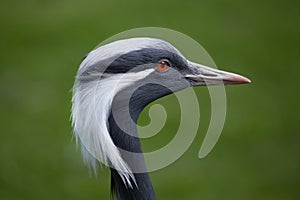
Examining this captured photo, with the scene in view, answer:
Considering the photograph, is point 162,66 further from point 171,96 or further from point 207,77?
point 171,96

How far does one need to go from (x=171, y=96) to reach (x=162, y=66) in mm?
3121

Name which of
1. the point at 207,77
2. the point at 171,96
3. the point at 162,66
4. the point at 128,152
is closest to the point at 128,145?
the point at 128,152

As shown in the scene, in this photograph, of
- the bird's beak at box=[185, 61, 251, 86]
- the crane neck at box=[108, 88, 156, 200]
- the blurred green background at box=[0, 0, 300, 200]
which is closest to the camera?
the crane neck at box=[108, 88, 156, 200]

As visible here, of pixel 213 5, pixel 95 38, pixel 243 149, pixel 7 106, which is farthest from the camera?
pixel 213 5

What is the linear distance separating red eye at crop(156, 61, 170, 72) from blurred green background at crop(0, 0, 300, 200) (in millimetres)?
1532

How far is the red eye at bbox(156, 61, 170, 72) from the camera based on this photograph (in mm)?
3006

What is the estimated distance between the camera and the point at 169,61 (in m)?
3.05

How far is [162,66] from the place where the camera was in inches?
119

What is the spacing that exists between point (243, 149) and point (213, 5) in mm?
2266

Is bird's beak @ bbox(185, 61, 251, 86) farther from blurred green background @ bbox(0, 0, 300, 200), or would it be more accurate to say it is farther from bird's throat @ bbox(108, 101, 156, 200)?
blurred green background @ bbox(0, 0, 300, 200)

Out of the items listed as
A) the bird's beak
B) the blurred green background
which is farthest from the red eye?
the blurred green background

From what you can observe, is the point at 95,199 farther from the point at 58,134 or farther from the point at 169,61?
the point at 169,61

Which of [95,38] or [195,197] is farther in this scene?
[95,38]

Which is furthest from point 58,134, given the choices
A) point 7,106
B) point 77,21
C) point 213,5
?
point 213,5
